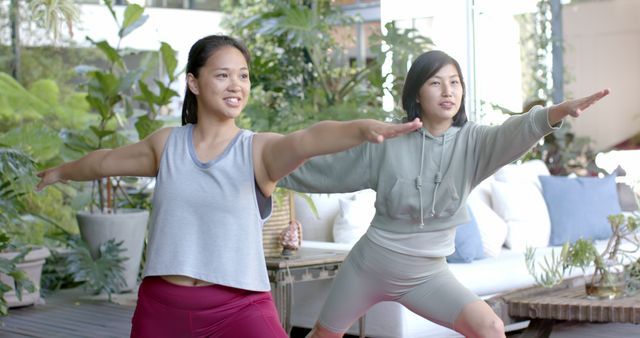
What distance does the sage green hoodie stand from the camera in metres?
3.19

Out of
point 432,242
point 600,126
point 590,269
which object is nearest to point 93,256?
point 590,269

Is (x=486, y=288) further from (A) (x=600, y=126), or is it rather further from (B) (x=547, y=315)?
(A) (x=600, y=126)

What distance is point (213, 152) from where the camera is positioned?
93.3 inches

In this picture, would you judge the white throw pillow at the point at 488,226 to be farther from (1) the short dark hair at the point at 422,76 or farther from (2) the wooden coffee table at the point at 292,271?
(1) the short dark hair at the point at 422,76

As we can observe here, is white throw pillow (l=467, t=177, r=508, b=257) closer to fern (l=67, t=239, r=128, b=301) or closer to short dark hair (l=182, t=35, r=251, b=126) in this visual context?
fern (l=67, t=239, r=128, b=301)

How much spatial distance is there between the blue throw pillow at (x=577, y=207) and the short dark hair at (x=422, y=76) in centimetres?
304

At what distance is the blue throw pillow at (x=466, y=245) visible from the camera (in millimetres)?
5188

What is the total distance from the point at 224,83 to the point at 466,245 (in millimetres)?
3029

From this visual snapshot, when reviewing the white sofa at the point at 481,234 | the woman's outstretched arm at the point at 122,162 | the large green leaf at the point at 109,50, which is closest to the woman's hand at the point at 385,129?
the woman's outstretched arm at the point at 122,162

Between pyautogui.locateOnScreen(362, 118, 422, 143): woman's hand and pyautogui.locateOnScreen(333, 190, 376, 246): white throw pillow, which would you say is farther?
pyautogui.locateOnScreen(333, 190, 376, 246): white throw pillow

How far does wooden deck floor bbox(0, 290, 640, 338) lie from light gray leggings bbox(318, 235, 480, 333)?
6.45ft

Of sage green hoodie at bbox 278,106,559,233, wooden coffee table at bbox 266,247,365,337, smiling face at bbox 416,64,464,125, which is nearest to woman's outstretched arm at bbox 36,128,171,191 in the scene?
sage green hoodie at bbox 278,106,559,233

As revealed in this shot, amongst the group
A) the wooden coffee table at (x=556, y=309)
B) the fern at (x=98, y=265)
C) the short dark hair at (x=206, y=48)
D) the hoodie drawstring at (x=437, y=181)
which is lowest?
the fern at (x=98, y=265)

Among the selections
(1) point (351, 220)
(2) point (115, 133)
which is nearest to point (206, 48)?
(1) point (351, 220)
